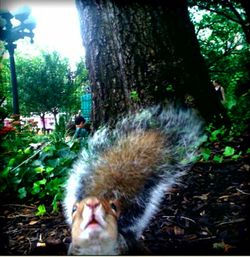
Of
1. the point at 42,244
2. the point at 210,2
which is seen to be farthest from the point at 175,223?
the point at 210,2

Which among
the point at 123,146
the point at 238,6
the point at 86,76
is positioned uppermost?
the point at 238,6

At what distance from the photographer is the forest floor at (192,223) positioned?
734 mm

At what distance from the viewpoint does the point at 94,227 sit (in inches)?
26.0

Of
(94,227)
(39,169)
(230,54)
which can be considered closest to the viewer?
(94,227)

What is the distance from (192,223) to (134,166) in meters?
0.20

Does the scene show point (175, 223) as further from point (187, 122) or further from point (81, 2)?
point (81, 2)

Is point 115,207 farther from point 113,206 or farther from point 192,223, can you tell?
point 192,223

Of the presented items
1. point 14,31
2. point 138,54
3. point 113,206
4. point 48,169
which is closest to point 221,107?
point 138,54

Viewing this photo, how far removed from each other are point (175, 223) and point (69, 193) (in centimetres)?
25

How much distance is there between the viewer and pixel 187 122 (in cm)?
84

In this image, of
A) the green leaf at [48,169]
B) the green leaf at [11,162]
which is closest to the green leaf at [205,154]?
the green leaf at [48,169]

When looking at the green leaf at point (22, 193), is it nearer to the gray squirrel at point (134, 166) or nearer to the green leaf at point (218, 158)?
the gray squirrel at point (134, 166)

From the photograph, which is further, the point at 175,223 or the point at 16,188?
the point at 16,188

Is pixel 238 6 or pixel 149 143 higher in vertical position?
pixel 238 6
